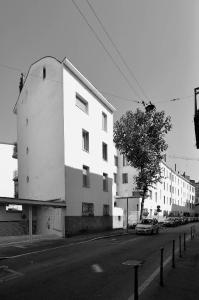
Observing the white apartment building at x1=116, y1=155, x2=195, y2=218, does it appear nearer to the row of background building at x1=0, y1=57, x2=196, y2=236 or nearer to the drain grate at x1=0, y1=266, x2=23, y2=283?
the row of background building at x1=0, y1=57, x2=196, y2=236

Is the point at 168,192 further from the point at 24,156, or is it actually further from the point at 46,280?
the point at 46,280

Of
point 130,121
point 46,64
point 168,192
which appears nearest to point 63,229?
point 46,64

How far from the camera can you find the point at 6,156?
54438 millimetres

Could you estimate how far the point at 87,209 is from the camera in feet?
104

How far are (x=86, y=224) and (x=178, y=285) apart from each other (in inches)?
872

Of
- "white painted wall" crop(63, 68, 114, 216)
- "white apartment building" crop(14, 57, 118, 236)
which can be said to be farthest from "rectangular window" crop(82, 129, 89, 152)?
"white painted wall" crop(63, 68, 114, 216)

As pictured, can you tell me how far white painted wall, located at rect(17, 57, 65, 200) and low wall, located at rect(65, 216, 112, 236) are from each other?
230 centimetres

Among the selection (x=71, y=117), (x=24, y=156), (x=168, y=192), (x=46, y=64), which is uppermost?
(x=46, y=64)

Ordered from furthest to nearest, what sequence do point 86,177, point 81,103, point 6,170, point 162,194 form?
1. point 162,194
2. point 6,170
3. point 81,103
4. point 86,177

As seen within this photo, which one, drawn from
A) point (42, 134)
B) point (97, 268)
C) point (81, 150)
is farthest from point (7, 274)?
point (42, 134)

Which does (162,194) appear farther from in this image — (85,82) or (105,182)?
(85,82)

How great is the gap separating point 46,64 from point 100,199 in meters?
14.1

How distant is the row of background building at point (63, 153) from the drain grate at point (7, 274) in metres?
10.3

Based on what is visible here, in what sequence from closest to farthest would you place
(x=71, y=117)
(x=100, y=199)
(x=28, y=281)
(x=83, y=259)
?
(x=28, y=281) < (x=83, y=259) < (x=71, y=117) < (x=100, y=199)
